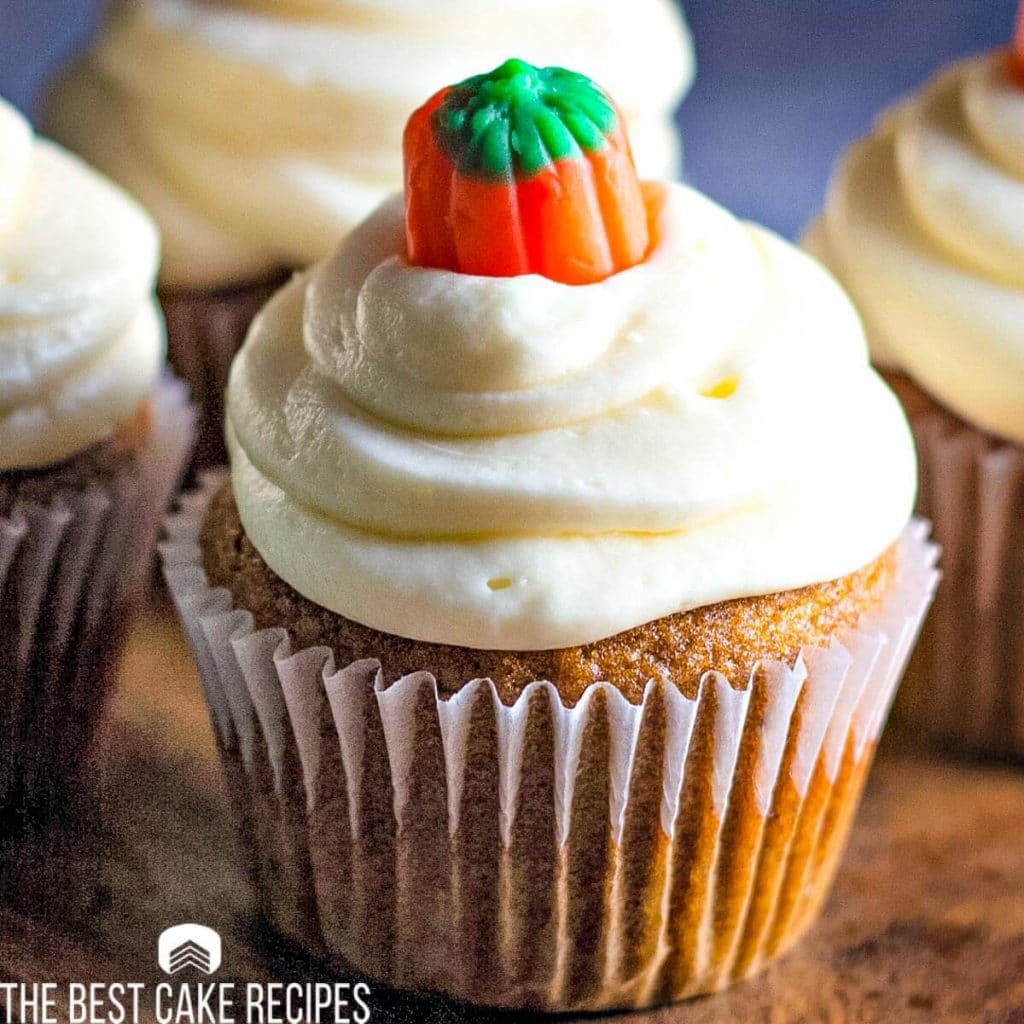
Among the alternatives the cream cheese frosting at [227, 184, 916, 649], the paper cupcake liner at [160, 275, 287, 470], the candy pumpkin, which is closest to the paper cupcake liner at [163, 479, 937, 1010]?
the cream cheese frosting at [227, 184, 916, 649]

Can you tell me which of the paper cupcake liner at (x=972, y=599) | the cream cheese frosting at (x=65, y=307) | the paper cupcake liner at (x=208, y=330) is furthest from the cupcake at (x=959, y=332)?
the cream cheese frosting at (x=65, y=307)

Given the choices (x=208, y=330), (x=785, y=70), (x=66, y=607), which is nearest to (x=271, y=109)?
(x=208, y=330)

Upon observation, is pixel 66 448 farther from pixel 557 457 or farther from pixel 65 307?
pixel 557 457

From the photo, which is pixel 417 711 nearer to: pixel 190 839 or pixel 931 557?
pixel 190 839

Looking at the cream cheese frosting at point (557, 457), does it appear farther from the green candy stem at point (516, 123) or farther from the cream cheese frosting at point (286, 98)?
the cream cheese frosting at point (286, 98)

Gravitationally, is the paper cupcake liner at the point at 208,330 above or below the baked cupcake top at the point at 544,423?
below

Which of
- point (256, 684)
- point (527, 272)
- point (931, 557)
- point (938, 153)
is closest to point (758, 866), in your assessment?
point (931, 557)
